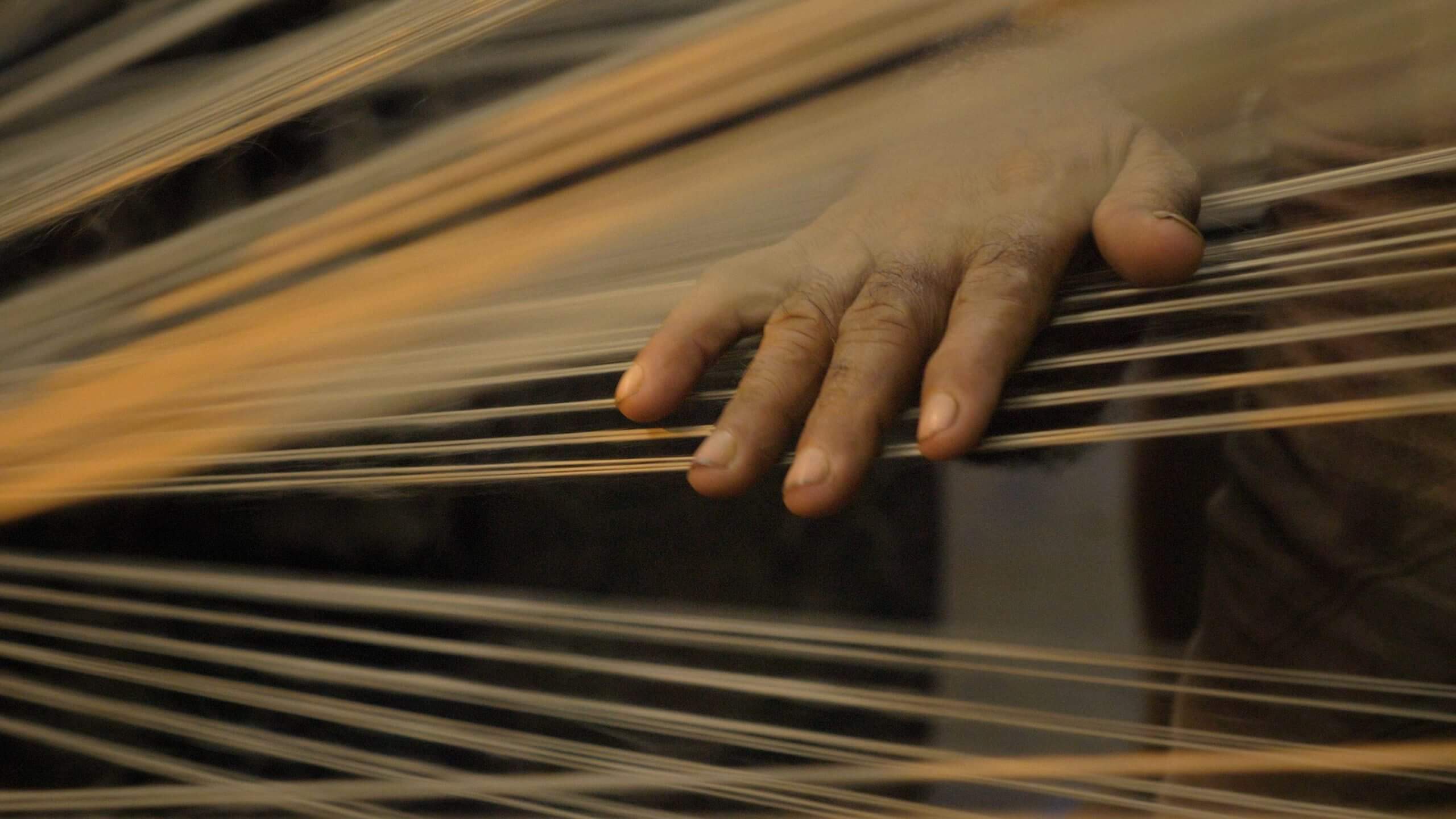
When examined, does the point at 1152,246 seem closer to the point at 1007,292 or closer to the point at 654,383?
the point at 1007,292

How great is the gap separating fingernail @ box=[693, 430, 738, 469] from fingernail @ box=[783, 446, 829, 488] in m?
0.03

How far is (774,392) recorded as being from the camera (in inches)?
16.6

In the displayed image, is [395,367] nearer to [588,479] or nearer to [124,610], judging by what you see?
[588,479]

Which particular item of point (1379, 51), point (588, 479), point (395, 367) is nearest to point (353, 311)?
point (395, 367)

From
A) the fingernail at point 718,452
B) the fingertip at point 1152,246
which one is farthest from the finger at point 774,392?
the fingertip at point 1152,246

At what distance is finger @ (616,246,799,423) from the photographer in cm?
44

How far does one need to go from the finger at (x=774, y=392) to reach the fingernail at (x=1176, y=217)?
0.13 m

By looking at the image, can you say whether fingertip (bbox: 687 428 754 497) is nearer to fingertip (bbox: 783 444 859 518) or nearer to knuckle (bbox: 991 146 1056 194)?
fingertip (bbox: 783 444 859 518)

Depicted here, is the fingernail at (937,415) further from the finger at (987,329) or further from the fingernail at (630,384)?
the fingernail at (630,384)

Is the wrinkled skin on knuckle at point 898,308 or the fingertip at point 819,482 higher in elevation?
the wrinkled skin on knuckle at point 898,308

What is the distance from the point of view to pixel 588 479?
0.45 metres

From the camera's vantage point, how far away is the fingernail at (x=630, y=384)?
1.42 ft

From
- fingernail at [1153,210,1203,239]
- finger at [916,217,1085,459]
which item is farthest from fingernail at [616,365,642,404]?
fingernail at [1153,210,1203,239]

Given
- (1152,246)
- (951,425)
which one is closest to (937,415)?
(951,425)
